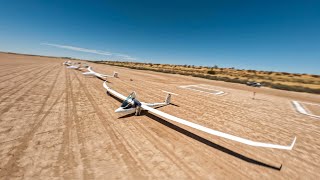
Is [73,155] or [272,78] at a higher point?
[272,78]

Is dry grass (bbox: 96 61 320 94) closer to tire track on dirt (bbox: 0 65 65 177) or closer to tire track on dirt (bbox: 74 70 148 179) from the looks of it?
tire track on dirt (bbox: 74 70 148 179)

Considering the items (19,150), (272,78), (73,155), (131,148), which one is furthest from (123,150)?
(272,78)

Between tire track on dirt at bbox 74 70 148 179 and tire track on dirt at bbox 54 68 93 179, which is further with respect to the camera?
tire track on dirt at bbox 74 70 148 179

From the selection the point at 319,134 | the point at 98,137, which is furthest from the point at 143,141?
the point at 319,134

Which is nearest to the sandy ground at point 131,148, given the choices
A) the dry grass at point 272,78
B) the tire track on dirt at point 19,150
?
the tire track on dirt at point 19,150

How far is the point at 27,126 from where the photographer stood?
25.2ft

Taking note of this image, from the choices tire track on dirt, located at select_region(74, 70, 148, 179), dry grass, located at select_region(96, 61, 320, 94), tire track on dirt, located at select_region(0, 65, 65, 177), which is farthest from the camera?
dry grass, located at select_region(96, 61, 320, 94)

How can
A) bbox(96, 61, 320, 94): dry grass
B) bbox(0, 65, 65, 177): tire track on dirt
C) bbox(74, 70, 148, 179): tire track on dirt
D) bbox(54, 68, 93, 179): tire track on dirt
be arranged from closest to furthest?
bbox(0, 65, 65, 177): tire track on dirt < bbox(54, 68, 93, 179): tire track on dirt < bbox(74, 70, 148, 179): tire track on dirt < bbox(96, 61, 320, 94): dry grass

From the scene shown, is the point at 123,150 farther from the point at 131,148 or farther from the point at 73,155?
the point at 73,155

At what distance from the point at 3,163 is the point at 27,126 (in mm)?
3113

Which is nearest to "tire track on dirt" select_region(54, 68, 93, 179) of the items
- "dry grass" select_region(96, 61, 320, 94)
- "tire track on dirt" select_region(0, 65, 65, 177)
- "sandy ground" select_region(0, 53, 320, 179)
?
"sandy ground" select_region(0, 53, 320, 179)

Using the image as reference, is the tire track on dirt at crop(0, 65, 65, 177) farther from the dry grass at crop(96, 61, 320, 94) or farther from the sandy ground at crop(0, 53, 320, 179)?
the dry grass at crop(96, 61, 320, 94)

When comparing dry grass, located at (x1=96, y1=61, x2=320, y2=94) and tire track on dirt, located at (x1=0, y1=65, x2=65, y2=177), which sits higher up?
dry grass, located at (x1=96, y1=61, x2=320, y2=94)

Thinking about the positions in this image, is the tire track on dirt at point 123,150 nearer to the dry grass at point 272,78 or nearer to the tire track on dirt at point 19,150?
the tire track on dirt at point 19,150
